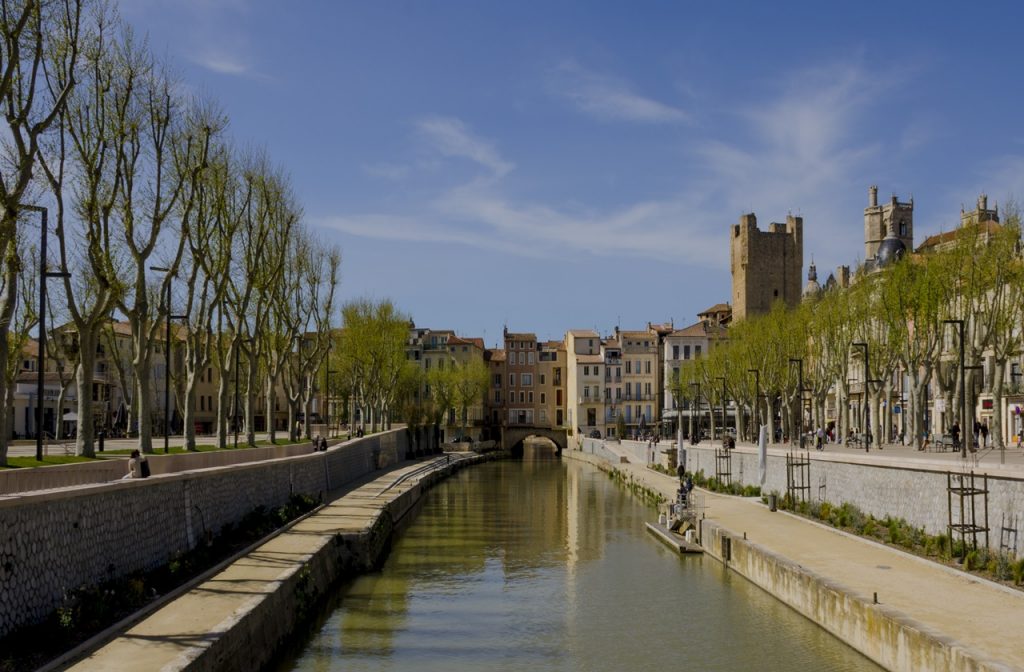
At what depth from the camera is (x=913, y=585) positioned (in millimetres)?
22000

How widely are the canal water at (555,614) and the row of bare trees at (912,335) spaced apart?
13323 millimetres

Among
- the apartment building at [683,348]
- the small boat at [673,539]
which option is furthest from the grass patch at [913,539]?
the apartment building at [683,348]

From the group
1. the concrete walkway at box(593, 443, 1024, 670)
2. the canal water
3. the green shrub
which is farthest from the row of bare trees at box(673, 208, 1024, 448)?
the green shrub

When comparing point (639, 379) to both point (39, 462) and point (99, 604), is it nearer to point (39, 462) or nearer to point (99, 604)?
point (39, 462)

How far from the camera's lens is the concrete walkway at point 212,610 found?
1509 centimetres

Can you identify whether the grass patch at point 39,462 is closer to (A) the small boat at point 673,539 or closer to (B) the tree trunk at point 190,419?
(B) the tree trunk at point 190,419

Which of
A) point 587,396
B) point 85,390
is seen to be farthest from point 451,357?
point 85,390

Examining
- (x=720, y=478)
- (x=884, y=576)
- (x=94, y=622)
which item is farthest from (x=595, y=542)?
(x=94, y=622)

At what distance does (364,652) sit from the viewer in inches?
904

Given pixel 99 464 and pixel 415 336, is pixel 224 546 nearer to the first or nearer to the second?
pixel 99 464

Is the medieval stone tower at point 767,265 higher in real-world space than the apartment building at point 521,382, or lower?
higher

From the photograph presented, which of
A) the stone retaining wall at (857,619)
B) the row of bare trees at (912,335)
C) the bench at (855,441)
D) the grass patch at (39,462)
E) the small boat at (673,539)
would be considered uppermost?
the row of bare trees at (912,335)

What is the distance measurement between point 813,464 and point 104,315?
26.2 metres

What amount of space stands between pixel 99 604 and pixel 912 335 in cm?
5900
